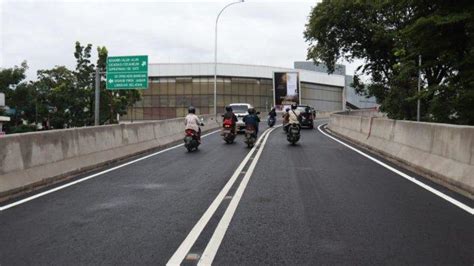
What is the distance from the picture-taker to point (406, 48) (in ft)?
67.2

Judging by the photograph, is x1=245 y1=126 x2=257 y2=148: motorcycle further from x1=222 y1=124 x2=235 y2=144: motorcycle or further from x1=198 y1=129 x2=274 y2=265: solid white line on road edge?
x1=198 y1=129 x2=274 y2=265: solid white line on road edge

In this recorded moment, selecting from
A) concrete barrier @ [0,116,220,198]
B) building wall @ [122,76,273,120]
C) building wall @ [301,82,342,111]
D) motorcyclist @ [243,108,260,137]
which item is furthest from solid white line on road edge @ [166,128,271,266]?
building wall @ [301,82,342,111]

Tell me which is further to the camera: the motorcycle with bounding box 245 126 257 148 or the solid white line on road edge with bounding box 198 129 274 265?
the motorcycle with bounding box 245 126 257 148

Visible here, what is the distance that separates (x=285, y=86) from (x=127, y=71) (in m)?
58.8

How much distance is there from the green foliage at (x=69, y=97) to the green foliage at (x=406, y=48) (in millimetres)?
23881

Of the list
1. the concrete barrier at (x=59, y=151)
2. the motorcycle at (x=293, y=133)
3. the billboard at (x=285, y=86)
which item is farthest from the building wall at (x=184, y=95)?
the concrete barrier at (x=59, y=151)

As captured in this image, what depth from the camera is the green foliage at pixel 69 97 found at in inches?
2221

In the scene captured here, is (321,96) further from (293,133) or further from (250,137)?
(250,137)

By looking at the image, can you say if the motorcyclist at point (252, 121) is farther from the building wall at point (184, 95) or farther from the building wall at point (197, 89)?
the building wall at point (184, 95)

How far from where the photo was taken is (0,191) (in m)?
9.07

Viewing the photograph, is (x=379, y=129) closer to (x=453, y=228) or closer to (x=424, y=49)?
(x=424, y=49)

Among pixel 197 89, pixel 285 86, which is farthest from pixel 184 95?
pixel 285 86

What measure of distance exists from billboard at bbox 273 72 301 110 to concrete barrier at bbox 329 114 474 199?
205 feet

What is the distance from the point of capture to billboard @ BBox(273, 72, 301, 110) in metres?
81.2
